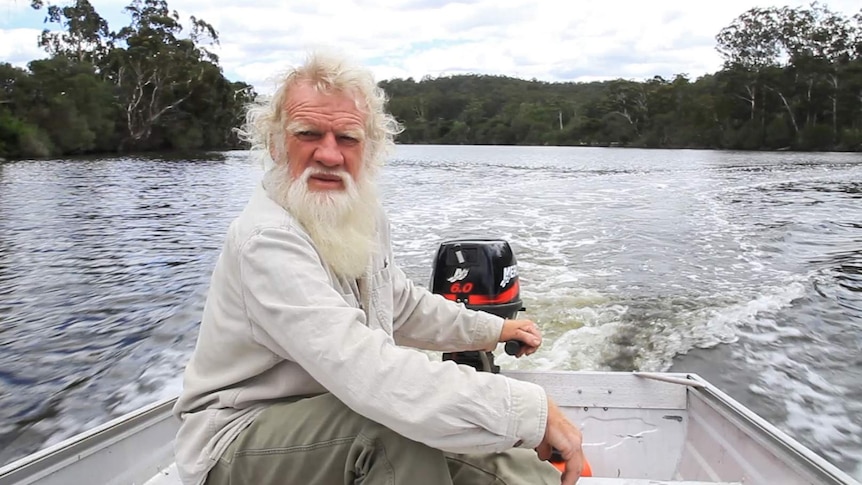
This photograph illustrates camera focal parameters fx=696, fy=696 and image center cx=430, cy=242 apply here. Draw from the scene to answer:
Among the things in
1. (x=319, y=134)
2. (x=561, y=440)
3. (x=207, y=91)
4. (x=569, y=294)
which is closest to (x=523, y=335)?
(x=561, y=440)

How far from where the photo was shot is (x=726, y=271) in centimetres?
831

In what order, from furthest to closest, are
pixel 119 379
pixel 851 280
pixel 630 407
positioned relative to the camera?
pixel 851 280
pixel 119 379
pixel 630 407

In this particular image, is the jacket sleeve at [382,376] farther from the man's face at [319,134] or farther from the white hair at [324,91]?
the white hair at [324,91]

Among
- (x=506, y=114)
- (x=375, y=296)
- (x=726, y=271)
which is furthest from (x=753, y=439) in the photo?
(x=506, y=114)

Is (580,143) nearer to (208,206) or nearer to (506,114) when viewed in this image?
(506,114)

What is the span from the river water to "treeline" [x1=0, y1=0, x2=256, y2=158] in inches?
1282

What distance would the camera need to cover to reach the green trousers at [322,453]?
154 centimetres

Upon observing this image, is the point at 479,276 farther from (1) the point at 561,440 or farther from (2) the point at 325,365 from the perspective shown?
(2) the point at 325,365

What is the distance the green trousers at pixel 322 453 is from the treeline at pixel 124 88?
1872 inches

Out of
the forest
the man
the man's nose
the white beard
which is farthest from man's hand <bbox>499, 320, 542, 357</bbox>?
the forest

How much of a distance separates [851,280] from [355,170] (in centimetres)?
780

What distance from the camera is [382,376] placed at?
4.78 feet

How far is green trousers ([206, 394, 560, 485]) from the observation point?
154 centimetres

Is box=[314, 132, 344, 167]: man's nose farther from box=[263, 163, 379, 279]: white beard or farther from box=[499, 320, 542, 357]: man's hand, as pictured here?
box=[499, 320, 542, 357]: man's hand
